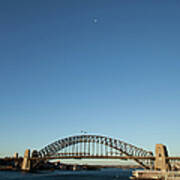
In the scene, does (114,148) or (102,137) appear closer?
(114,148)

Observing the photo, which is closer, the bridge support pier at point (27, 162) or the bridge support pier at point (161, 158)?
the bridge support pier at point (161, 158)

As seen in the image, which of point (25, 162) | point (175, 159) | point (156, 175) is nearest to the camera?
point (156, 175)

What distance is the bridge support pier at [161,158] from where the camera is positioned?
3910 inches

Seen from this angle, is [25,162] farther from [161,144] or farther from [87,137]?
[161,144]

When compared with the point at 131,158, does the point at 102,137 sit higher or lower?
higher

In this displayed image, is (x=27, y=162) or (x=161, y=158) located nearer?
(x=161, y=158)

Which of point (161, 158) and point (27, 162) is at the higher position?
point (161, 158)

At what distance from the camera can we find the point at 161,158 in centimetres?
10181

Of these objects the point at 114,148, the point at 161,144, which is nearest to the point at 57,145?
the point at 114,148

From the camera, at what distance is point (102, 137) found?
141 m

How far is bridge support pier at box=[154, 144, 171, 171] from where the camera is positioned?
99.3 m

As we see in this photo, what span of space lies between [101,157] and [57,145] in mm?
44383

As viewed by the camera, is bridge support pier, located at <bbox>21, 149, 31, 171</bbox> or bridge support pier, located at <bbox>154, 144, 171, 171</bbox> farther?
bridge support pier, located at <bbox>21, 149, 31, 171</bbox>

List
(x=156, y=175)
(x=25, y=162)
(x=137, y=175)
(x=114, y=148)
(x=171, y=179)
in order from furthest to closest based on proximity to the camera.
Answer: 1. (x=25, y=162)
2. (x=114, y=148)
3. (x=137, y=175)
4. (x=156, y=175)
5. (x=171, y=179)
